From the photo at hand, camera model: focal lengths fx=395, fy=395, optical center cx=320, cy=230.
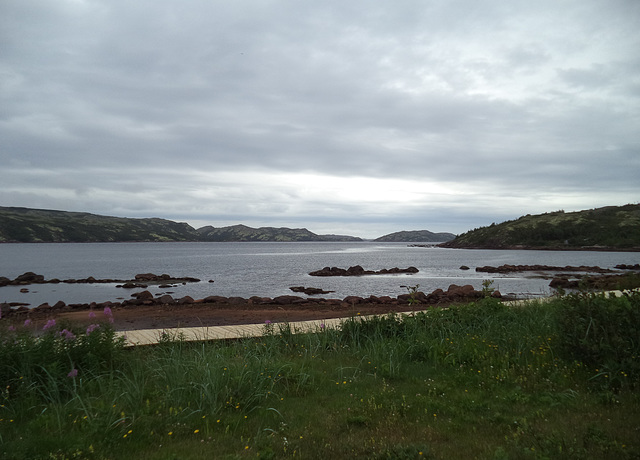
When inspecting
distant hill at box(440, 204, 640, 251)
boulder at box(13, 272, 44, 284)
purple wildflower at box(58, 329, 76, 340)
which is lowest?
boulder at box(13, 272, 44, 284)

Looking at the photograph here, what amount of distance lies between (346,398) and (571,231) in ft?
500

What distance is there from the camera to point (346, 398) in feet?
20.6

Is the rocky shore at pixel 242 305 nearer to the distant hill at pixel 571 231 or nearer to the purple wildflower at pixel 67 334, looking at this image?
the purple wildflower at pixel 67 334

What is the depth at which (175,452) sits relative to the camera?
452 cm

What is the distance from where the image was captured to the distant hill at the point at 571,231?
122 meters

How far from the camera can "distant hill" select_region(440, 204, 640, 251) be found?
122250 millimetres

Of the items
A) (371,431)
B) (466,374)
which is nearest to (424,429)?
(371,431)

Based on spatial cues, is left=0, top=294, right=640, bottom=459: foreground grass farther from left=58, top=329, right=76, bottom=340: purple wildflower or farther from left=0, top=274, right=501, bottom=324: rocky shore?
left=0, top=274, right=501, bottom=324: rocky shore

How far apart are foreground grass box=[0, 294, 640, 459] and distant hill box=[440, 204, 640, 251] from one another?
13723cm

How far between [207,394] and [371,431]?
242 centimetres

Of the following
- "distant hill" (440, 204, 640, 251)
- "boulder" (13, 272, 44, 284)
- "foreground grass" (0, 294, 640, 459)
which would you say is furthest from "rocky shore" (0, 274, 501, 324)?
"distant hill" (440, 204, 640, 251)

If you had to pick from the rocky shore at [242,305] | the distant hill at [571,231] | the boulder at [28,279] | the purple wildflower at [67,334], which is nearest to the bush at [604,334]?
the purple wildflower at [67,334]

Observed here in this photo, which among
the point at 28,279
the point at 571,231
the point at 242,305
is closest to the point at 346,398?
the point at 242,305

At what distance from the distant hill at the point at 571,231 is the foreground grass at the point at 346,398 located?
450 ft
